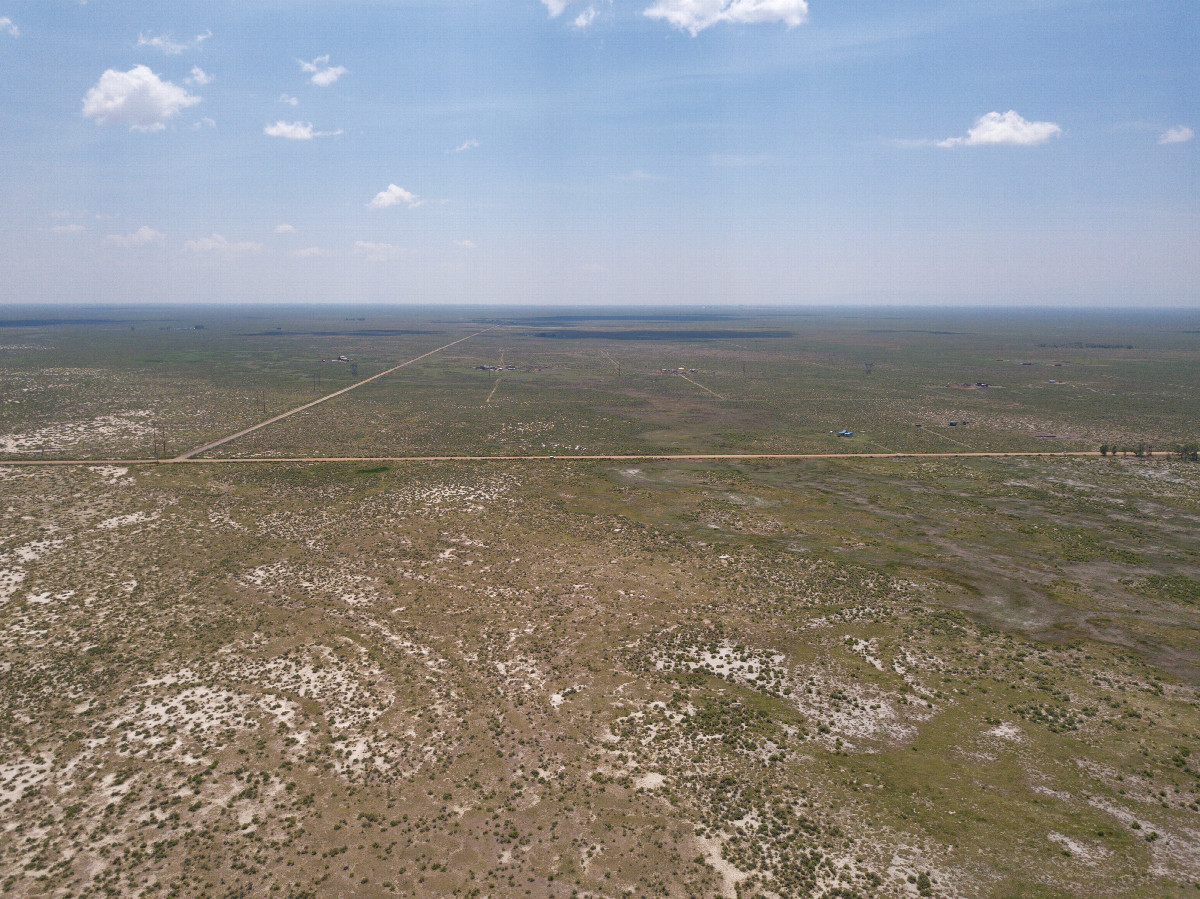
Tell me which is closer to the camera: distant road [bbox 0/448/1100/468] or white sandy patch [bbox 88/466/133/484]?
white sandy patch [bbox 88/466/133/484]

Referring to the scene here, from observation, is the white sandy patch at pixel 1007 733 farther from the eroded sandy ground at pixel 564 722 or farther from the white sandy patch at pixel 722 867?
the white sandy patch at pixel 722 867

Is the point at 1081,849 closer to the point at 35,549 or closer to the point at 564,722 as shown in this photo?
the point at 564,722

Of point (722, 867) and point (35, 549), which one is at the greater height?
point (35, 549)

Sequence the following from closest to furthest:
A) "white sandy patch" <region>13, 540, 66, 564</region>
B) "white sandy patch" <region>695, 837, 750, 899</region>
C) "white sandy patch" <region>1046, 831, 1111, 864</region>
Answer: "white sandy patch" <region>695, 837, 750, 899</region>
"white sandy patch" <region>1046, 831, 1111, 864</region>
"white sandy patch" <region>13, 540, 66, 564</region>

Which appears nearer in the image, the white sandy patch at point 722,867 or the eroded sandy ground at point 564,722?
the white sandy patch at point 722,867

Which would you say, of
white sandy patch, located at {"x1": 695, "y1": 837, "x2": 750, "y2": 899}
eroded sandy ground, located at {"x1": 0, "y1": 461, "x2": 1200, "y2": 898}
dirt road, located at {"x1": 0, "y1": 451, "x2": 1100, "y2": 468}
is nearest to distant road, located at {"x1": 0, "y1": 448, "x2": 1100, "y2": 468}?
dirt road, located at {"x1": 0, "y1": 451, "x2": 1100, "y2": 468}

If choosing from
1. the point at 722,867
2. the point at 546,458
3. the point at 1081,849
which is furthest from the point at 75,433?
the point at 1081,849

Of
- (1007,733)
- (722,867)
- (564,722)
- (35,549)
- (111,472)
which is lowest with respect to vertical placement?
(722,867)

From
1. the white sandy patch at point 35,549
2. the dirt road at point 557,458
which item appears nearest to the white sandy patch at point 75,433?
the dirt road at point 557,458

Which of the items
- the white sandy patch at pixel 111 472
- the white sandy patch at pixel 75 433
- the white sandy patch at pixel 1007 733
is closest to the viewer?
the white sandy patch at pixel 1007 733

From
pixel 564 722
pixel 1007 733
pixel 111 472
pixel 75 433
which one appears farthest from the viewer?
pixel 75 433

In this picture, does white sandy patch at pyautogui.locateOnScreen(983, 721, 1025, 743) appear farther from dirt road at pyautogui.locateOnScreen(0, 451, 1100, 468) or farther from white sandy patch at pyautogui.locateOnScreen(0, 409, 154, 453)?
white sandy patch at pyautogui.locateOnScreen(0, 409, 154, 453)
